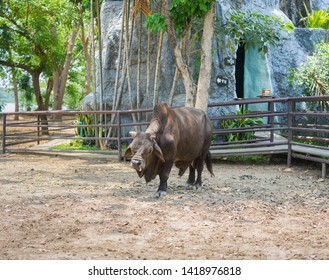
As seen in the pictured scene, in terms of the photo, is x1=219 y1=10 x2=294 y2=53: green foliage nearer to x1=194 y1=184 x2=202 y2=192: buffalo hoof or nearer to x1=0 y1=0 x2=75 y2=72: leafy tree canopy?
x1=194 y1=184 x2=202 y2=192: buffalo hoof

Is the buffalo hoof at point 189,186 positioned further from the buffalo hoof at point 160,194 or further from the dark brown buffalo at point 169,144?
the buffalo hoof at point 160,194

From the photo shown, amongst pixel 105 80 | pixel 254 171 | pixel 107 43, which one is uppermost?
pixel 107 43

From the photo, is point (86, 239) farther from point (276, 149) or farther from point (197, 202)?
point (276, 149)

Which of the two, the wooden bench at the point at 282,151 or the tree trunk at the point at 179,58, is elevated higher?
the tree trunk at the point at 179,58

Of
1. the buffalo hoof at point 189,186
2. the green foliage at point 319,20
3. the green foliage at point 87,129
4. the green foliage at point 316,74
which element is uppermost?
the green foliage at point 319,20

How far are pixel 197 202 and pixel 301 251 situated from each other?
2.45 metres

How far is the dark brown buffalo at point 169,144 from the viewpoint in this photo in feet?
24.3

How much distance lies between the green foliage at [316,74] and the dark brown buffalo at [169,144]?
19.3ft

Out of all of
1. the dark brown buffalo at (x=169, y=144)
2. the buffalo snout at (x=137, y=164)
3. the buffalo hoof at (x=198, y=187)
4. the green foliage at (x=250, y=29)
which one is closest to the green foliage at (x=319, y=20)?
the green foliage at (x=250, y=29)

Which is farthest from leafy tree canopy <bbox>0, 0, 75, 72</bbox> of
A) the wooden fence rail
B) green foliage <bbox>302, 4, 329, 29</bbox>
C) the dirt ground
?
the dirt ground

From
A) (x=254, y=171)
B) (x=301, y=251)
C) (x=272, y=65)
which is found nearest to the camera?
(x=301, y=251)

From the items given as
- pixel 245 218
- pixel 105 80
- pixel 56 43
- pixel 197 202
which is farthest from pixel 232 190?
pixel 56 43

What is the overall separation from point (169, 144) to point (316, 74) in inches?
282

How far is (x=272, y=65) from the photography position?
15.9m
